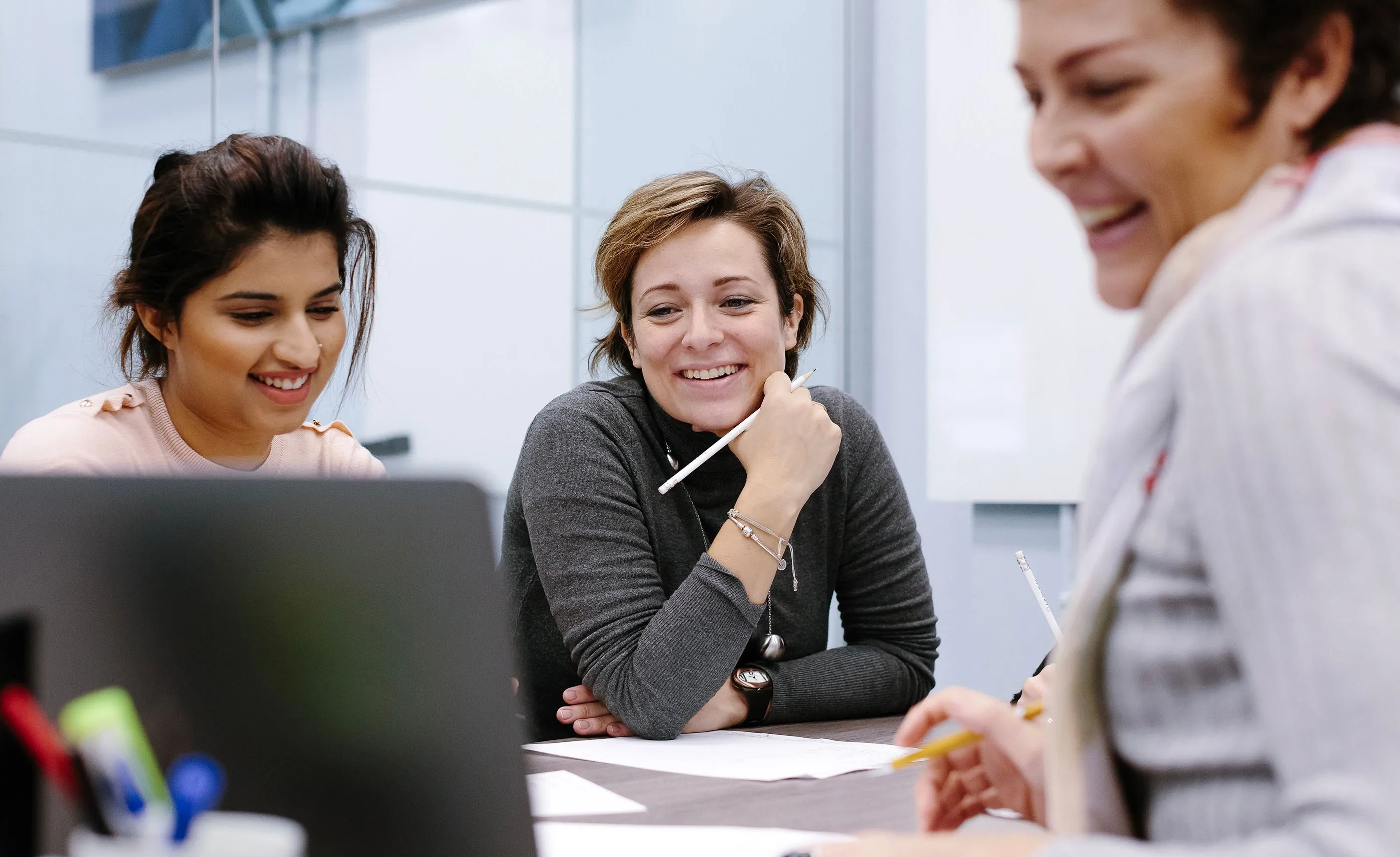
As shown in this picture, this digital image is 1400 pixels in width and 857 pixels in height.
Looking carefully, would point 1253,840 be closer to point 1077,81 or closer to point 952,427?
point 1077,81

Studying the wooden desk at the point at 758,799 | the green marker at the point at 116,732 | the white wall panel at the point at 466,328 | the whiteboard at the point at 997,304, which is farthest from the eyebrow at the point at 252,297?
the whiteboard at the point at 997,304

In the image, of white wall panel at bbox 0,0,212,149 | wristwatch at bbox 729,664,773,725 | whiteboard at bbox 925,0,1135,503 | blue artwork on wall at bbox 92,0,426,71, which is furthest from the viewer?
whiteboard at bbox 925,0,1135,503

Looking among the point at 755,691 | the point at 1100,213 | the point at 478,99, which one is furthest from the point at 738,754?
the point at 478,99

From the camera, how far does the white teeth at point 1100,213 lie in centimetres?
64

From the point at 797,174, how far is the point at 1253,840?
3326 millimetres

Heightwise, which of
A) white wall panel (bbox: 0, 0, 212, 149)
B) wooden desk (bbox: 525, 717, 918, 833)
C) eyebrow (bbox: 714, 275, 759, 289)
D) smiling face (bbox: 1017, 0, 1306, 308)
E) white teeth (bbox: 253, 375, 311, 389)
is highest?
white wall panel (bbox: 0, 0, 212, 149)

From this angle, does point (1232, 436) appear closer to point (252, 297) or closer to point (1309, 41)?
point (1309, 41)

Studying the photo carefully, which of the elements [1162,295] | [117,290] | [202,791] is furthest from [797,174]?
[202,791]

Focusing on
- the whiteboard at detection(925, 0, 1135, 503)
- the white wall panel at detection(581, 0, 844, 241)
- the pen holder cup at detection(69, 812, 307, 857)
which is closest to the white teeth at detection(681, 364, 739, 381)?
the pen holder cup at detection(69, 812, 307, 857)

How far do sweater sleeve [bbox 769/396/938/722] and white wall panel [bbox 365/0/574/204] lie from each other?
1258 mm

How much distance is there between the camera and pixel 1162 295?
23.0 inches

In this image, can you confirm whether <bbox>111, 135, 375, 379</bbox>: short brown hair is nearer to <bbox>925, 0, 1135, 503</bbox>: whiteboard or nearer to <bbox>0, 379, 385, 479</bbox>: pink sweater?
<bbox>0, 379, 385, 479</bbox>: pink sweater

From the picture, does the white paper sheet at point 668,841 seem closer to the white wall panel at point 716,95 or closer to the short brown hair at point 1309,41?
the short brown hair at point 1309,41

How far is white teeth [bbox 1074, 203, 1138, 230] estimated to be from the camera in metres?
0.64
